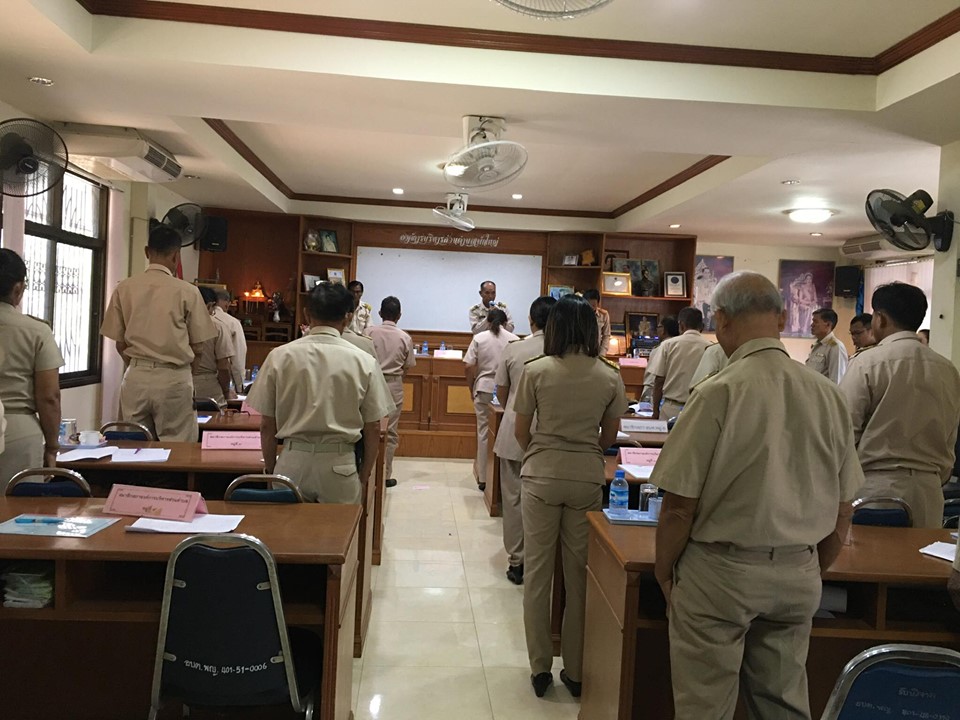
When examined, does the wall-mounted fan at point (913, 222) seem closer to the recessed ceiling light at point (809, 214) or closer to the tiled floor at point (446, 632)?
the recessed ceiling light at point (809, 214)

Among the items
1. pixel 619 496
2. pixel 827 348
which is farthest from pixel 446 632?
pixel 827 348

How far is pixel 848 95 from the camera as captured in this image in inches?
148

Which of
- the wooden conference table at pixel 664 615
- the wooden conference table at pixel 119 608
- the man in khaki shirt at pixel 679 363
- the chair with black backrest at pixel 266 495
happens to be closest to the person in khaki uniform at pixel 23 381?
the wooden conference table at pixel 119 608

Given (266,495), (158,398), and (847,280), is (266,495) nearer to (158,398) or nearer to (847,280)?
(158,398)

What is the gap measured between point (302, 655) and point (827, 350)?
6.10 metres

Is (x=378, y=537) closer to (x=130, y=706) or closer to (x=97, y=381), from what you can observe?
(x=130, y=706)

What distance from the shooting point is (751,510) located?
171 centimetres

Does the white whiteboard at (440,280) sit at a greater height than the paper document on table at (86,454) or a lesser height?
greater

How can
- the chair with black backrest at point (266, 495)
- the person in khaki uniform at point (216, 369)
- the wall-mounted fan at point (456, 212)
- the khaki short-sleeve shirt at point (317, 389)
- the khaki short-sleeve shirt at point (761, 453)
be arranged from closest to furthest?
the khaki short-sleeve shirt at point (761, 453), the chair with black backrest at point (266, 495), the khaki short-sleeve shirt at point (317, 389), the person in khaki uniform at point (216, 369), the wall-mounted fan at point (456, 212)

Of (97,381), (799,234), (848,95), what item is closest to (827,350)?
(799,234)

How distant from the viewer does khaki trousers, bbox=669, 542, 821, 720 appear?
174 centimetres

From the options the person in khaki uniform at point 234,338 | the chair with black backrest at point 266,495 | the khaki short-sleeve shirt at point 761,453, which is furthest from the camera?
the person in khaki uniform at point 234,338

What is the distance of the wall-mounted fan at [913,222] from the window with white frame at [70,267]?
569cm

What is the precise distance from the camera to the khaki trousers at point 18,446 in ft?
9.79
